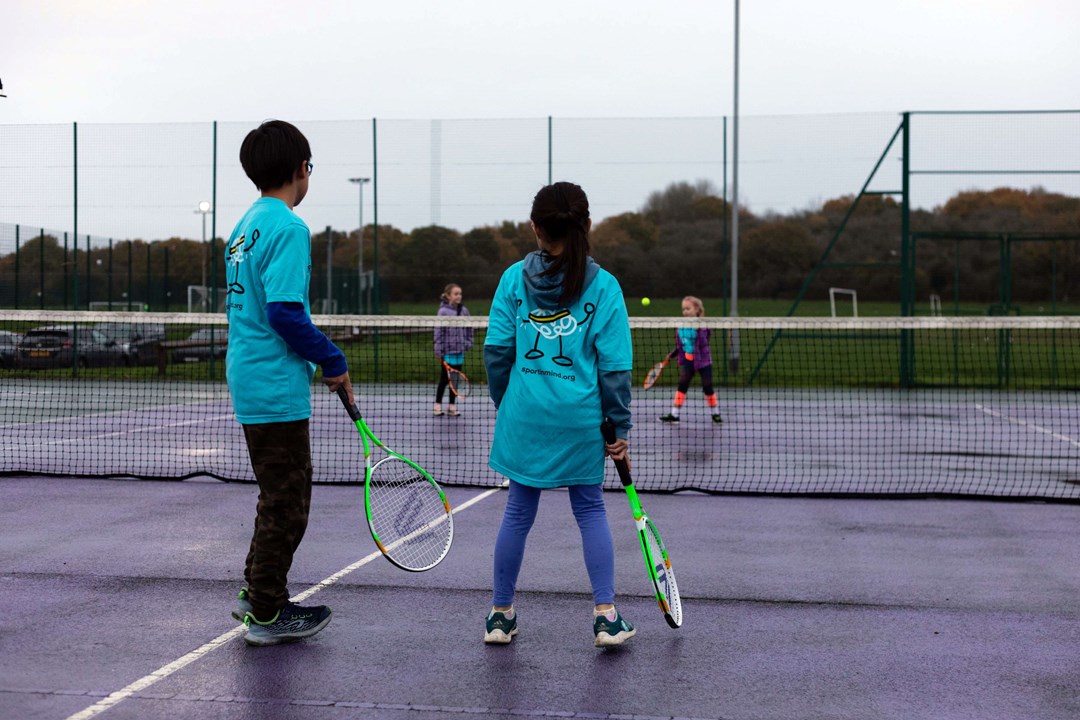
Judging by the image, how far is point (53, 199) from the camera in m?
23.0

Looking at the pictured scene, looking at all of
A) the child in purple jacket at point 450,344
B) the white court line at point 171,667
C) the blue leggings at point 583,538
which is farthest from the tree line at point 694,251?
the blue leggings at point 583,538

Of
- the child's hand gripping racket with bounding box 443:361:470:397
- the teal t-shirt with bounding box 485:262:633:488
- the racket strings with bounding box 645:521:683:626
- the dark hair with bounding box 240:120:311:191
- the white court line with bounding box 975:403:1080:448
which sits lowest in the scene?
the white court line with bounding box 975:403:1080:448

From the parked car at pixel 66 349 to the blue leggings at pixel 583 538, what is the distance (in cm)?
1714

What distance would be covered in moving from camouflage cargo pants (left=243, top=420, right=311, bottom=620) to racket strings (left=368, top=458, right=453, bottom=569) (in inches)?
16.4

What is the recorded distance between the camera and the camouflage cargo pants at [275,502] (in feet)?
15.4

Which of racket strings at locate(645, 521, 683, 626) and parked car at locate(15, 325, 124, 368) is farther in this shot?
parked car at locate(15, 325, 124, 368)

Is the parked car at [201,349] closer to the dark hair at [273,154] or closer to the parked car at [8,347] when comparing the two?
the parked car at [8,347]

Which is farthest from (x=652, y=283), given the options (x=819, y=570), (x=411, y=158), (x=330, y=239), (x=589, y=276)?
(x=589, y=276)

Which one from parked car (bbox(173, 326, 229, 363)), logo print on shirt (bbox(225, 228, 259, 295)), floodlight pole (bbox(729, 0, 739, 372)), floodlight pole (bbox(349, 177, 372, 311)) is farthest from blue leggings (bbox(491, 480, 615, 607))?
parked car (bbox(173, 326, 229, 363))

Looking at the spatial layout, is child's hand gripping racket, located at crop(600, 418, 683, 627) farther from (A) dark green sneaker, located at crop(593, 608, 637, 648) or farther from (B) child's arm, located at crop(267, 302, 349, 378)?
(B) child's arm, located at crop(267, 302, 349, 378)

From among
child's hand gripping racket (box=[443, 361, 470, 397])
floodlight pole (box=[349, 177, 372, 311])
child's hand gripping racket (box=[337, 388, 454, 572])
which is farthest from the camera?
floodlight pole (box=[349, 177, 372, 311])

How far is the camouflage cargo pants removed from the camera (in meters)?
4.68

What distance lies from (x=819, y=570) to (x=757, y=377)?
15204mm

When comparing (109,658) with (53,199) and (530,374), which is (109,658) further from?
(53,199)
